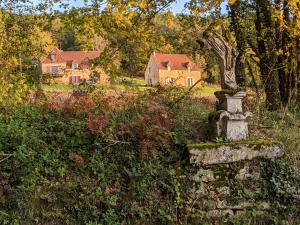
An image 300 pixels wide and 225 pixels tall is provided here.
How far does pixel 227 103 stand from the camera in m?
7.09

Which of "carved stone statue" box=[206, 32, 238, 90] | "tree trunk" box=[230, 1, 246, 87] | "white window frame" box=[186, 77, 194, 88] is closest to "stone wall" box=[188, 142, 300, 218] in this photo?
"carved stone statue" box=[206, 32, 238, 90]

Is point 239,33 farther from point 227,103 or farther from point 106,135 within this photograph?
point 106,135

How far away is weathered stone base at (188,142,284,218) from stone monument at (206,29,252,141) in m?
0.38

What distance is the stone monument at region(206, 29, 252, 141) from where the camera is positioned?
273 inches

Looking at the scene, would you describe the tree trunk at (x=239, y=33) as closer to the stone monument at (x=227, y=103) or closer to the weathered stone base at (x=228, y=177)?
the stone monument at (x=227, y=103)

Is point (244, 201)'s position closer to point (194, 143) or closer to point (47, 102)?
point (194, 143)

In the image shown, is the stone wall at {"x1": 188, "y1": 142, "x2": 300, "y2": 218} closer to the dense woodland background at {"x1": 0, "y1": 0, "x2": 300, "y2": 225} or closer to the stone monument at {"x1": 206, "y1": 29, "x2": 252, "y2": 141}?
the dense woodland background at {"x1": 0, "y1": 0, "x2": 300, "y2": 225}

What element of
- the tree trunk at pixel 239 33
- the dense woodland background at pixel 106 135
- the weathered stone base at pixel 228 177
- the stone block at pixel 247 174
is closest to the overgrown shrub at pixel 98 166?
the dense woodland background at pixel 106 135

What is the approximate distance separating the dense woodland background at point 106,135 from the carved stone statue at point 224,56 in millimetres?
230

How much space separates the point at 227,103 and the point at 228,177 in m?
1.29

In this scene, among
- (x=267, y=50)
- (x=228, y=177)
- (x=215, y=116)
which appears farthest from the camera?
(x=267, y=50)

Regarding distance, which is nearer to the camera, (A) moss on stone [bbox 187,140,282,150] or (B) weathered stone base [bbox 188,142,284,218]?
(B) weathered stone base [bbox 188,142,284,218]

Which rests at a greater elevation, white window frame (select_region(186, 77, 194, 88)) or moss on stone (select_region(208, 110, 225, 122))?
white window frame (select_region(186, 77, 194, 88))

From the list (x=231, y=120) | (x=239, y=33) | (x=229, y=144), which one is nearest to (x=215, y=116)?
(x=231, y=120)
